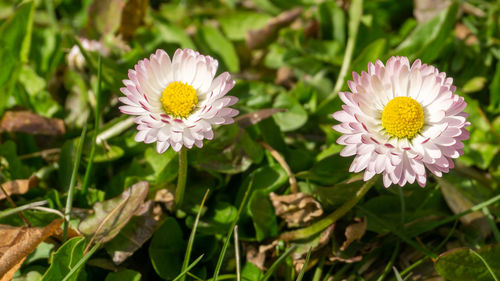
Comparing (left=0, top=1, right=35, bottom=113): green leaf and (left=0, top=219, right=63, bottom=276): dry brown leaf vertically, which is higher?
(left=0, top=1, right=35, bottom=113): green leaf

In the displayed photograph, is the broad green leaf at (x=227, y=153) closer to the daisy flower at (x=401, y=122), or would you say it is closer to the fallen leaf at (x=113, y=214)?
the fallen leaf at (x=113, y=214)

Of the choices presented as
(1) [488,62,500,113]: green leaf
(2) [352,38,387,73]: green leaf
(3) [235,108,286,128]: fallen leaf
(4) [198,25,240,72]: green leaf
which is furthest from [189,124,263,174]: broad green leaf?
(1) [488,62,500,113]: green leaf

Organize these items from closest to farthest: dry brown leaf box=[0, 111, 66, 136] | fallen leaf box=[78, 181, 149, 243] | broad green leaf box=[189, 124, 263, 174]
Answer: fallen leaf box=[78, 181, 149, 243]
broad green leaf box=[189, 124, 263, 174]
dry brown leaf box=[0, 111, 66, 136]

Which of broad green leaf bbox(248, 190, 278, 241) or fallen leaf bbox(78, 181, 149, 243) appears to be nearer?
fallen leaf bbox(78, 181, 149, 243)

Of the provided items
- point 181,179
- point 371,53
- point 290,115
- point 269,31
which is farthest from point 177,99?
point 269,31

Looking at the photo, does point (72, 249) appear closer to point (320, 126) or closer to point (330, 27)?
point (320, 126)

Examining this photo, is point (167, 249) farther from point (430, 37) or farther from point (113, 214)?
point (430, 37)

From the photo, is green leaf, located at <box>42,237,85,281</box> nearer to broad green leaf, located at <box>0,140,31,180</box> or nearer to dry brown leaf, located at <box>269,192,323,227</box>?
broad green leaf, located at <box>0,140,31,180</box>
